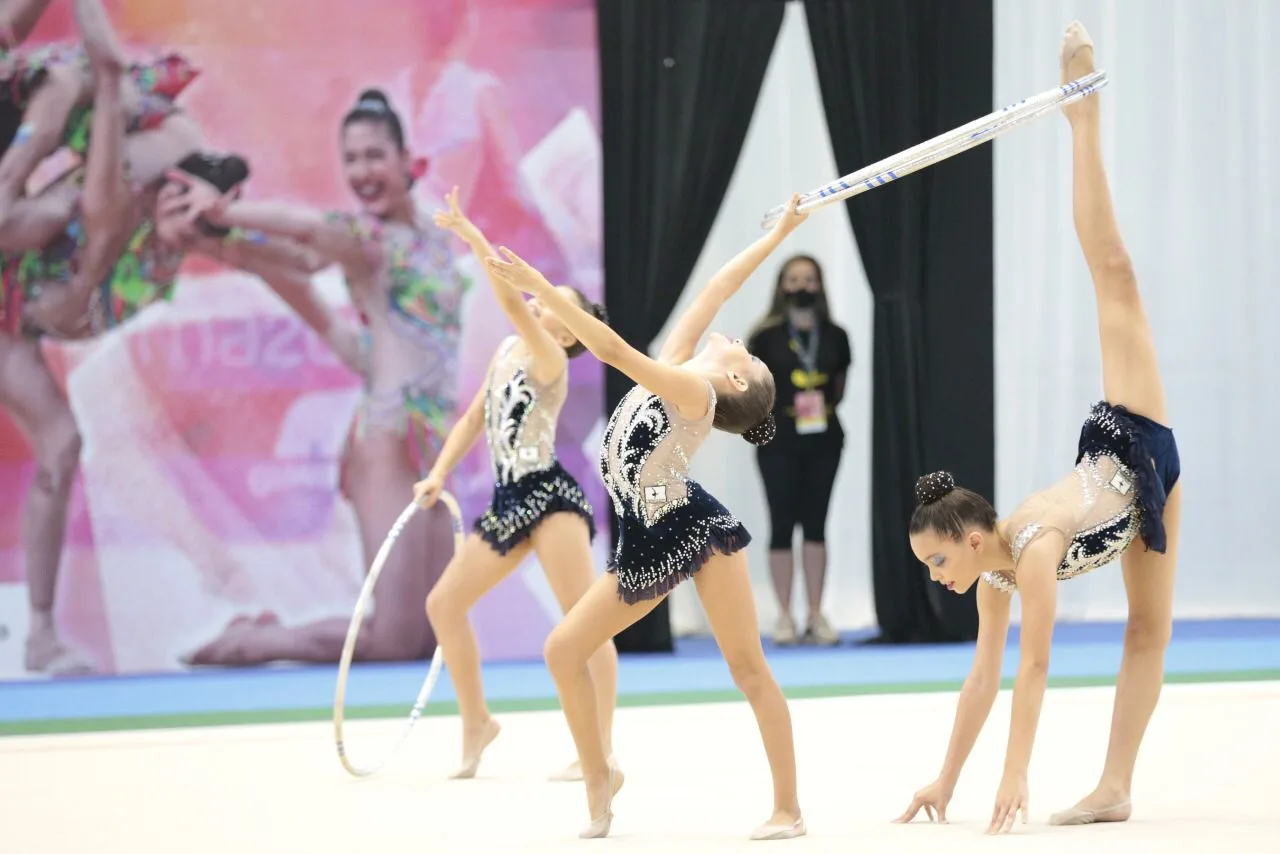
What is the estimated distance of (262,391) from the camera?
729 centimetres

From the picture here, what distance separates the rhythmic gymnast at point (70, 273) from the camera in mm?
7168

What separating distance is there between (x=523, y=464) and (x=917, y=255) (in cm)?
366

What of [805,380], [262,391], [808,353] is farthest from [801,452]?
[262,391]

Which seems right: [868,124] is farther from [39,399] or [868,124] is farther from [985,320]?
[39,399]

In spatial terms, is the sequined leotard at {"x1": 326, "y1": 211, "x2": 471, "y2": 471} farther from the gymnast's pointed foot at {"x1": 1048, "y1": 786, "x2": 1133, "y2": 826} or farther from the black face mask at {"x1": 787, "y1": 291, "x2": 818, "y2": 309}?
the gymnast's pointed foot at {"x1": 1048, "y1": 786, "x2": 1133, "y2": 826}

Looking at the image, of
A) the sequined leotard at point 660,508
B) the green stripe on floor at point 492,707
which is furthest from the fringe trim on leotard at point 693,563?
the green stripe on floor at point 492,707

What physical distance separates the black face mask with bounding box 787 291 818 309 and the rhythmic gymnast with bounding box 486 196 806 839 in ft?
13.0

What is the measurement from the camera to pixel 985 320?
7.64 meters

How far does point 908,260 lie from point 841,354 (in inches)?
23.1

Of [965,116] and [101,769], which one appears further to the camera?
[965,116]

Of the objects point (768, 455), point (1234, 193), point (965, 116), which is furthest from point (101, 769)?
point (1234, 193)

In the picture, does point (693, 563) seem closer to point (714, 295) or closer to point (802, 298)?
point (714, 295)

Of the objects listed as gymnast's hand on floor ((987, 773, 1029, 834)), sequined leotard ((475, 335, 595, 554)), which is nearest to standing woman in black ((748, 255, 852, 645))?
sequined leotard ((475, 335, 595, 554))

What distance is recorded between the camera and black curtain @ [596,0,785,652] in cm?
740
